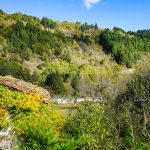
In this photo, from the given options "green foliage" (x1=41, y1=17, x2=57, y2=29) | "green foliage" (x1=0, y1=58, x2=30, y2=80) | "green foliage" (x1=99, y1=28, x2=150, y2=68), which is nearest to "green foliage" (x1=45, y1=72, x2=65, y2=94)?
"green foliage" (x1=0, y1=58, x2=30, y2=80)

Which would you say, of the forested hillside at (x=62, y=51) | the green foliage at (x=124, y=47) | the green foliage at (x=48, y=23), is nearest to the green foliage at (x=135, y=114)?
the forested hillside at (x=62, y=51)

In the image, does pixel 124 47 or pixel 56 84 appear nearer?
pixel 56 84

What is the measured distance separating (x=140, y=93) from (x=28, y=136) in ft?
33.0

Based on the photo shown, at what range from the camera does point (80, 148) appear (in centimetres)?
1986

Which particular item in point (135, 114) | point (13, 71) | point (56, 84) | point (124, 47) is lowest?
point (135, 114)

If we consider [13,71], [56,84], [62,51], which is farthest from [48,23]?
[56,84]

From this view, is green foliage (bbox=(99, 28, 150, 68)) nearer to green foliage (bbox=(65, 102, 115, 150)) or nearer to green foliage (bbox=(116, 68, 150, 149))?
green foliage (bbox=(116, 68, 150, 149))

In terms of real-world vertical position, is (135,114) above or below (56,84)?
below

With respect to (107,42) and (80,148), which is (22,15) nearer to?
(107,42)

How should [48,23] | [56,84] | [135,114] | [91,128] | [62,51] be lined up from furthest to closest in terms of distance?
[48,23]
[62,51]
[56,84]
[135,114]
[91,128]

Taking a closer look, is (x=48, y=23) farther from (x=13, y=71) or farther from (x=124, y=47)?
(x=13, y=71)

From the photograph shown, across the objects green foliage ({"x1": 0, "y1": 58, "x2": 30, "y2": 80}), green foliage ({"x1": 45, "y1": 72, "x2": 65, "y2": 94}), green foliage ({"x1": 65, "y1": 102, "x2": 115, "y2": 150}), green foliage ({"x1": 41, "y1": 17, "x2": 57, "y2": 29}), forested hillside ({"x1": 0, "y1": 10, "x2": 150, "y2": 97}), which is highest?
green foliage ({"x1": 41, "y1": 17, "x2": 57, "y2": 29})

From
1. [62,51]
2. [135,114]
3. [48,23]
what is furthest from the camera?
[48,23]

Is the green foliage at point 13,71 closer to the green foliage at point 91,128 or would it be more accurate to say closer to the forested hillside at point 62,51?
the forested hillside at point 62,51
